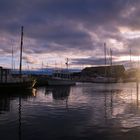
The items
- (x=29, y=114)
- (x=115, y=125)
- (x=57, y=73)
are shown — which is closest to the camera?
(x=115, y=125)

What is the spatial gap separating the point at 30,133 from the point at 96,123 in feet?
15.4

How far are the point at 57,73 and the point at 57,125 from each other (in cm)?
8017

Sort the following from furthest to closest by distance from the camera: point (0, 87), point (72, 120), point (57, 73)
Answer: point (57, 73) < point (0, 87) < point (72, 120)

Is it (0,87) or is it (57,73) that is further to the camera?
(57,73)

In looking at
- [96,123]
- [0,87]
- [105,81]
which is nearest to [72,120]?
[96,123]

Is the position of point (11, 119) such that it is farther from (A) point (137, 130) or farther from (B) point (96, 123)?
(A) point (137, 130)

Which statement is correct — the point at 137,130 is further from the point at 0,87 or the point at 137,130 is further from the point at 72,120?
the point at 0,87

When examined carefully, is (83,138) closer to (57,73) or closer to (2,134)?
(2,134)

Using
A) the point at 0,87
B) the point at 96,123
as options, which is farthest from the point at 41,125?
Result: the point at 0,87

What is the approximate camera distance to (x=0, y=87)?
46.2m

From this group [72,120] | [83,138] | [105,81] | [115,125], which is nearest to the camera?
[83,138]

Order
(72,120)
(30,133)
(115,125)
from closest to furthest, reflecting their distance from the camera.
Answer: (30,133)
(115,125)
(72,120)

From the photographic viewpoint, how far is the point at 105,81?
399 ft

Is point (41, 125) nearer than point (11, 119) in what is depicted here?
Yes
